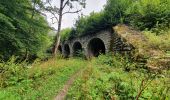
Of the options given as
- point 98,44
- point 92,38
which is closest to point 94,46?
point 98,44

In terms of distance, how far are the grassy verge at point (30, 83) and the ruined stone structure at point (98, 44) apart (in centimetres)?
401

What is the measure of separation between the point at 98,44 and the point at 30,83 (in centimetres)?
1764

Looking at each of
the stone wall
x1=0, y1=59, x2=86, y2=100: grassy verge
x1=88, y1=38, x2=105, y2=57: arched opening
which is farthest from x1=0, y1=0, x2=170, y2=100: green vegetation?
x1=88, y1=38, x2=105, y2=57: arched opening

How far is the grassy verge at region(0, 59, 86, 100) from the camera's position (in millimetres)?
7216

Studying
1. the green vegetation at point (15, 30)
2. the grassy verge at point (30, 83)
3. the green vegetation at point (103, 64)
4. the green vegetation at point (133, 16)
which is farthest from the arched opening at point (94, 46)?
the grassy verge at point (30, 83)

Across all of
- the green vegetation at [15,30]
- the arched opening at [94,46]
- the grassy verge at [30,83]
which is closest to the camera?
the grassy verge at [30,83]

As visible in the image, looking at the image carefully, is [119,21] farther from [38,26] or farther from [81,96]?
[81,96]

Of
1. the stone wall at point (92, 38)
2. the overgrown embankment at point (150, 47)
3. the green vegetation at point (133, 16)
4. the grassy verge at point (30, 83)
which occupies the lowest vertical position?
the grassy verge at point (30, 83)

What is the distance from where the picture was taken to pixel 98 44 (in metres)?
26.0

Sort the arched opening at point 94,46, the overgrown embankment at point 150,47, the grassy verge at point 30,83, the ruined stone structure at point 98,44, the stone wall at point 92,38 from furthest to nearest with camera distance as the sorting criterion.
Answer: the arched opening at point 94,46 < the stone wall at point 92,38 < the ruined stone structure at point 98,44 < the overgrown embankment at point 150,47 < the grassy verge at point 30,83

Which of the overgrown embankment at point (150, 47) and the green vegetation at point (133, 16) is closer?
the overgrown embankment at point (150, 47)

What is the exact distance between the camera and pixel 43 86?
8758mm

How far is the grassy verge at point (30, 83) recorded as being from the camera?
23.7 ft

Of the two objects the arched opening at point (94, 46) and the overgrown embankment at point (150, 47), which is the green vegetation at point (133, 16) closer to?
the overgrown embankment at point (150, 47)
